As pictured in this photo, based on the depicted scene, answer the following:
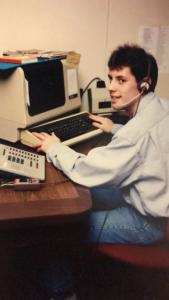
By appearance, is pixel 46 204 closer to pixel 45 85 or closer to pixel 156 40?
pixel 45 85

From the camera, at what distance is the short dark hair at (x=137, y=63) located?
1.37 m

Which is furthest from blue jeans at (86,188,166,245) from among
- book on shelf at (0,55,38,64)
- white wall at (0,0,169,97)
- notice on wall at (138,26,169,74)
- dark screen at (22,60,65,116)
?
notice on wall at (138,26,169,74)

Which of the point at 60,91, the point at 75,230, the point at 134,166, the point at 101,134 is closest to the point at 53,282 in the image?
the point at 75,230

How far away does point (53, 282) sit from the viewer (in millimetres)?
1397

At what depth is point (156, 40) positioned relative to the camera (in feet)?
6.89

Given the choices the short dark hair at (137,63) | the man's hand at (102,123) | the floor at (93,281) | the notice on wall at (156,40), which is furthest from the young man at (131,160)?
the notice on wall at (156,40)

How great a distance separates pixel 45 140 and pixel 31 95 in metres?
0.23

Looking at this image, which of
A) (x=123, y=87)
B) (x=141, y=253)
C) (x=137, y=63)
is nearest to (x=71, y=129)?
(x=123, y=87)

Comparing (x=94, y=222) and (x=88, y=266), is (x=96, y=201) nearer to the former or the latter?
(x=94, y=222)

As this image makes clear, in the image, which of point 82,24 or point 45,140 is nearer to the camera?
point 45,140

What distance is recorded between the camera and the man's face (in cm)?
138

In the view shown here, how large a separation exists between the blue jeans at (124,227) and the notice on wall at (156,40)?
1.17 meters

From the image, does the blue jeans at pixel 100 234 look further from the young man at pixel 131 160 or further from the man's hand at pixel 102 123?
the man's hand at pixel 102 123

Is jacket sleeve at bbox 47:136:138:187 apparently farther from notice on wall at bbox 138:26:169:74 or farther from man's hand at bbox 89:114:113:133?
notice on wall at bbox 138:26:169:74
